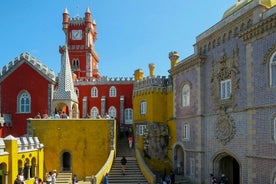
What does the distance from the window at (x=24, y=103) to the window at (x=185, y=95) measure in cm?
1479

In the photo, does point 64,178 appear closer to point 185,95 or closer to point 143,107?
point 143,107

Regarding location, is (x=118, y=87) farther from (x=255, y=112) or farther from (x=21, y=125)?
(x=255, y=112)

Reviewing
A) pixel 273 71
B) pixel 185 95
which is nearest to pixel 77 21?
pixel 185 95

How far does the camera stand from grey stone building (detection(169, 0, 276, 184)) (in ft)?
53.9

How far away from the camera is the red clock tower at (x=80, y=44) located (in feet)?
150

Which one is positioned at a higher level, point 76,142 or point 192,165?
point 76,142

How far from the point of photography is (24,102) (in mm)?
31906

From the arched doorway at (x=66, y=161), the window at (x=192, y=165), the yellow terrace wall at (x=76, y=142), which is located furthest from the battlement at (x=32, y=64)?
the window at (x=192, y=165)

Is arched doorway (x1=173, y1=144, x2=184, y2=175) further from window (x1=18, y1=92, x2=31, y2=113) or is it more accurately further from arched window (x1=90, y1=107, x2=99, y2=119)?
window (x1=18, y1=92, x2=31, y2=113)

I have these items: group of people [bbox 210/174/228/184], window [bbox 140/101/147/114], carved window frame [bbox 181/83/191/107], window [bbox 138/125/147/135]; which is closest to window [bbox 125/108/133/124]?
window [bbox 140/101/147/114]

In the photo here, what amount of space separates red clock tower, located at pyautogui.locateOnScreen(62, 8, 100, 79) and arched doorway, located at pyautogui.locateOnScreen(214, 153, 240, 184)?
2716 centimetres

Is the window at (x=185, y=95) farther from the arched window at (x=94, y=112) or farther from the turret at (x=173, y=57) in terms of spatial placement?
the arched window at (x=94, y=112)

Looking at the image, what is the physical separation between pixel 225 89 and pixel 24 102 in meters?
19.6

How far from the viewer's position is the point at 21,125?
31859 millimetres
